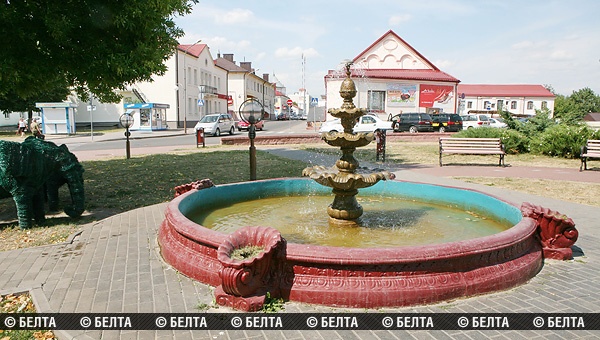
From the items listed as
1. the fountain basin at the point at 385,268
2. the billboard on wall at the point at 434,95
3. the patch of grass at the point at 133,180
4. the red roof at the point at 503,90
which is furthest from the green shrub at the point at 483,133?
the red roof at the point at 503,90

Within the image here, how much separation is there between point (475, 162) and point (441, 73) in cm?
3186

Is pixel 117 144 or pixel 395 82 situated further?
pixel 395 82

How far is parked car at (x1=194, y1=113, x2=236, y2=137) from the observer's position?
3269 centimetres

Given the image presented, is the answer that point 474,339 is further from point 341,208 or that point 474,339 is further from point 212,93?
point 212,93

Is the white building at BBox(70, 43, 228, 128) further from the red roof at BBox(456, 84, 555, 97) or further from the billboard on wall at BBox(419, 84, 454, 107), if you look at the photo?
the red roof at BBox(456, 84, 555, 97)

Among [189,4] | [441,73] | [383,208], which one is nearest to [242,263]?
[383,208]

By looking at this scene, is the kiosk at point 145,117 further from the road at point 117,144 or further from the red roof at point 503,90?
the red roof at point 503,90

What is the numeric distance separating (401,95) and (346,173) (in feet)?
127

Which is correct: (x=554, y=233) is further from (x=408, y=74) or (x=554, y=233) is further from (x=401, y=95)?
(x=408, y=74)

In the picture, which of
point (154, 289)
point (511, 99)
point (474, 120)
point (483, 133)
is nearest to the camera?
point (154, 289)

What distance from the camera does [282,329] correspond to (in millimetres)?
3781

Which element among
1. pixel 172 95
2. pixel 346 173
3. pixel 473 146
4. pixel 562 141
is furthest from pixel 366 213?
pixel 172 95

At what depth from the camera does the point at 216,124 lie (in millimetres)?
32875

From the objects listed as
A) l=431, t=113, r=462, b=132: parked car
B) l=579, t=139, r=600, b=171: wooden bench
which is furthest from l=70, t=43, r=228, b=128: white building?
l=579, t=139, r=600, b=171: wooden bench
